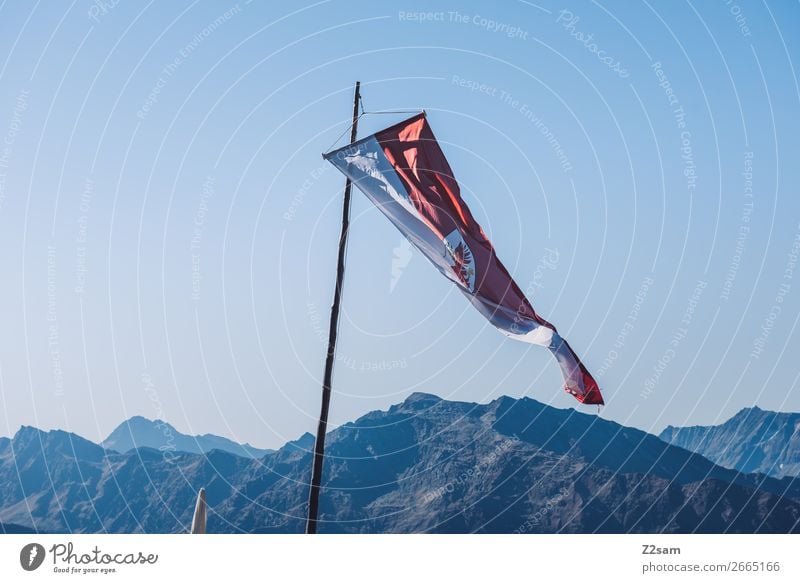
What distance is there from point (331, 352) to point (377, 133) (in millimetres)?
4682

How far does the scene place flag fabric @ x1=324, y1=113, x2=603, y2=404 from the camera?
2445cm

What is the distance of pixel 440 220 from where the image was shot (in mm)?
24547

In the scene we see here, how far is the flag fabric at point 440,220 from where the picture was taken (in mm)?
24453

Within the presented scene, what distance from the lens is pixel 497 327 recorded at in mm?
25297

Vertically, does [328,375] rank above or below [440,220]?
below
